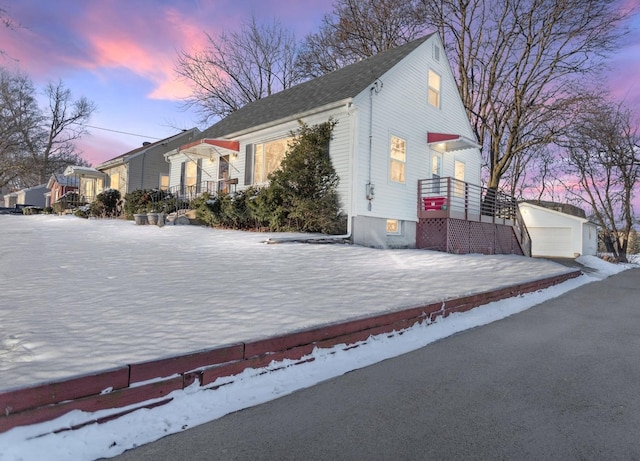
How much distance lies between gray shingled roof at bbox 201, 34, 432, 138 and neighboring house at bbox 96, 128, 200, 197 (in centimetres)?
919

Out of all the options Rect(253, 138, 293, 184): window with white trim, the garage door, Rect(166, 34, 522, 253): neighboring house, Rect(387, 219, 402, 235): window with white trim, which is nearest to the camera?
Rect(166, 34, 522, 253): neighboring house

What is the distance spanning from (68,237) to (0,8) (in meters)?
5.21

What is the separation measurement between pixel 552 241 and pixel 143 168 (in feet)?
83.5

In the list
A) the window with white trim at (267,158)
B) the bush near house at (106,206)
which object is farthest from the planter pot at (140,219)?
the bush near house at (106,206)

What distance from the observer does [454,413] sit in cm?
250

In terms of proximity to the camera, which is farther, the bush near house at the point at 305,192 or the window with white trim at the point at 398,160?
the window with white trim at the point at 398,160

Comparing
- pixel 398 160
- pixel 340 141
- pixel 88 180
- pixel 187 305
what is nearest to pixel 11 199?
pixel 88 180

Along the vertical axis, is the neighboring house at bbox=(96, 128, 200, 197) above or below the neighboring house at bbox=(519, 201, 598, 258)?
above

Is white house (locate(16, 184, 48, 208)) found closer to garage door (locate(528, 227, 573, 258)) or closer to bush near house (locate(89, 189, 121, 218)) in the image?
bush near house (locate(89, 189, 121, 218))

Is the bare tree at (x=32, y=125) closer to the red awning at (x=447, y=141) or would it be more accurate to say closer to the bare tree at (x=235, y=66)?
the bare tree at (x=235, y=66)

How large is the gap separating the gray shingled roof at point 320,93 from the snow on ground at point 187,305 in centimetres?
539

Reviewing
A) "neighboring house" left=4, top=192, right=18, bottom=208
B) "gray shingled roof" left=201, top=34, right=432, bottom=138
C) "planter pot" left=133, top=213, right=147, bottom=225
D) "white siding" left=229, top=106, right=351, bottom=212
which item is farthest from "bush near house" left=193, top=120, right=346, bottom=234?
"neighboring house" left=4, top=192, right=18, bottom=208

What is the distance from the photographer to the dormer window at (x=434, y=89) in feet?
46.4

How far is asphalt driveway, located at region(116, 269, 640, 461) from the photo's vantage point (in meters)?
2.06
